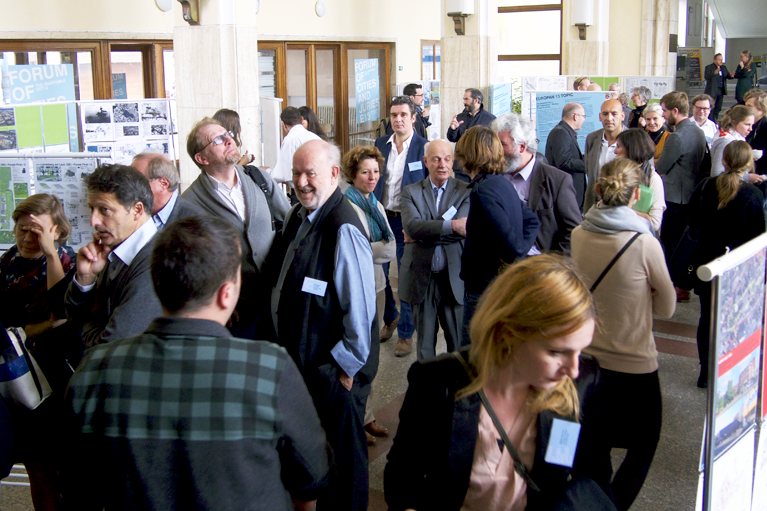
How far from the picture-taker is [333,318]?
8.48ft

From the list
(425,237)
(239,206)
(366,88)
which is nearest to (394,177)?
(425,237)

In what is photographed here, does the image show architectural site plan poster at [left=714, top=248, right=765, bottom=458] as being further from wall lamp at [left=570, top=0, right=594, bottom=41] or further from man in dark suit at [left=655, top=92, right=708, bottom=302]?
wall lamp at [left=570, top=0, right=594, bottom=41]

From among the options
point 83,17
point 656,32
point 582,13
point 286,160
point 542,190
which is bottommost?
point 542,190

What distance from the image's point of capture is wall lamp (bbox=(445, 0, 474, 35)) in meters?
9.91

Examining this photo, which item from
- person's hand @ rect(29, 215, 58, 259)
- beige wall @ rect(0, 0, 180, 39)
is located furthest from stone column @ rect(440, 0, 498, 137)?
person's hand @ rect(29, 215, 58, 259)

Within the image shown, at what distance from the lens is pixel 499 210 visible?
309 centimetres

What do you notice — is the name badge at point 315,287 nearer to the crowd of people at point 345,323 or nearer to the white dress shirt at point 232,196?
the crowd of people at point 345,323

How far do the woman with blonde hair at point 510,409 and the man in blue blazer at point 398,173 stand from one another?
3.22 metres

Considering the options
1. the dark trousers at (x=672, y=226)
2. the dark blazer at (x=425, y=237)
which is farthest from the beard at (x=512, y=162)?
the dark trousers at (x=672, y=226)

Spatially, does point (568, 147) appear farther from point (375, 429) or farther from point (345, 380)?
point (345, 380)

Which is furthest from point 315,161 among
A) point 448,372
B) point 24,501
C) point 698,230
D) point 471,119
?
point 471,119

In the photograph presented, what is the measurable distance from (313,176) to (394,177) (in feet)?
8.12

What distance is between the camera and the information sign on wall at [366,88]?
38.9 feet

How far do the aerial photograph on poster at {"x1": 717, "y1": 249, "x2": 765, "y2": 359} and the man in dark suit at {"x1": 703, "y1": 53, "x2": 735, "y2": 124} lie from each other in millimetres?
14287
